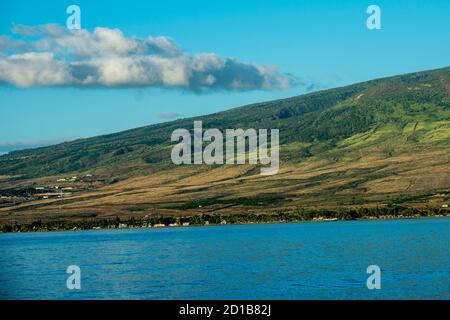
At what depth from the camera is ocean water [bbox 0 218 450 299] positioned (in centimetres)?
8100

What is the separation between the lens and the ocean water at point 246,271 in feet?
266

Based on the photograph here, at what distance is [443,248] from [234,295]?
2268 inches

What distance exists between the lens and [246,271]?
332ft

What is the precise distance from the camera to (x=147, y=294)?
82.7 metres

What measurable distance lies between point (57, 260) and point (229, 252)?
1166 inches
